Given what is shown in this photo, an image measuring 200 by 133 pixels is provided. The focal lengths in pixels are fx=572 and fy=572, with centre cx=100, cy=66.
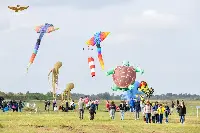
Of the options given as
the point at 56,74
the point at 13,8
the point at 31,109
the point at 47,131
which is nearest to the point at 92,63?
the point at 56,74

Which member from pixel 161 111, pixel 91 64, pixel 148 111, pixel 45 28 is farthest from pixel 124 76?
pixel 148 111

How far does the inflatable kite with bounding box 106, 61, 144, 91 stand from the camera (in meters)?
70.1

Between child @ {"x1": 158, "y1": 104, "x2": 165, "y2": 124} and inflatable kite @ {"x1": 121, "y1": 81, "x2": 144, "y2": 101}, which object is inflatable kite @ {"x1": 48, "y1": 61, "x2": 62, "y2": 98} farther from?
child @ {"x1": 158, "y1": 104, "x2": 165, "y2": 124}

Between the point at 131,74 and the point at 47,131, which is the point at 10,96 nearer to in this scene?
the point at 131,74

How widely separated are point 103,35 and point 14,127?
33.2 meters

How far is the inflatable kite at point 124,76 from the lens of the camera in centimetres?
7006

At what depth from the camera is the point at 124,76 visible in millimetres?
70375

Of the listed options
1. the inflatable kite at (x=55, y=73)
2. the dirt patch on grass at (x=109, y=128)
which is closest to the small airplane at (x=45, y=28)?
the inflatable kite at (x=55, y=73)

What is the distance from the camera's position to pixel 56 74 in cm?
7306

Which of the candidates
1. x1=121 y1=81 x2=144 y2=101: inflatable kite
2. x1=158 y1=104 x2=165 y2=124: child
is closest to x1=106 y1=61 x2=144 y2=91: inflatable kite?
x1=121 y1=81 x2=144 y2=101: inflatable kite

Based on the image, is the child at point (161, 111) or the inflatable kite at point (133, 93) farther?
the inflatable kite at point (133, 93)

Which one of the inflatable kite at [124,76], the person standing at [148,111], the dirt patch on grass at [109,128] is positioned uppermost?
the inflatable kite at [124,76]

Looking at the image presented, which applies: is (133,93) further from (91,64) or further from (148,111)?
(148,111)

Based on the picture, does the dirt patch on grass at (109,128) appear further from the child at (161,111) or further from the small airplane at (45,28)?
the small airplane at (45,28)
